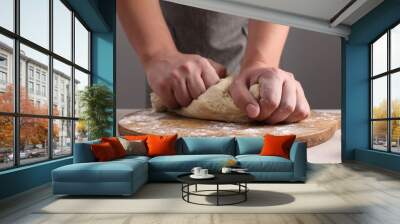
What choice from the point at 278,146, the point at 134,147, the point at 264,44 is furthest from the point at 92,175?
the point at 264,44

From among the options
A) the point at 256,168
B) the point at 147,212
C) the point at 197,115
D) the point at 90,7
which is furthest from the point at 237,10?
the point at 147,212

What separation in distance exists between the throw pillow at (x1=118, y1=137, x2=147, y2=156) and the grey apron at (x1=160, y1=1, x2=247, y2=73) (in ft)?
7.53

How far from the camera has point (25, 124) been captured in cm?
483

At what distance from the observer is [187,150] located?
6.08m

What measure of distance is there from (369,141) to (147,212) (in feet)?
20.5

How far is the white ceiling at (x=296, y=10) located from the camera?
6.45 meters

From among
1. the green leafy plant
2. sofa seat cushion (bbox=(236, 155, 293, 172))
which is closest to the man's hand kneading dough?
the green leafy plant

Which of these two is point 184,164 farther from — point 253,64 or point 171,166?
point 253,64

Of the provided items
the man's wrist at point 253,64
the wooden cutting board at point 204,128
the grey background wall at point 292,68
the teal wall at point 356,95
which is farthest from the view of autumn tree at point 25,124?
the teal wall at point 356,95

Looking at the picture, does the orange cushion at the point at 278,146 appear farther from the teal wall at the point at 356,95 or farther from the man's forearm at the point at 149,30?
the teal wall at the point at 356,95

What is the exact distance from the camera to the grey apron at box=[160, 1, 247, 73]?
7398 mm

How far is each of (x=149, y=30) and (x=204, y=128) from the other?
2.10 meters

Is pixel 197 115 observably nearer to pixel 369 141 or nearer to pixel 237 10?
pixel 237 10

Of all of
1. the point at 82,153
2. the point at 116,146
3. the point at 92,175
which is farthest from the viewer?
the point at 116,146
